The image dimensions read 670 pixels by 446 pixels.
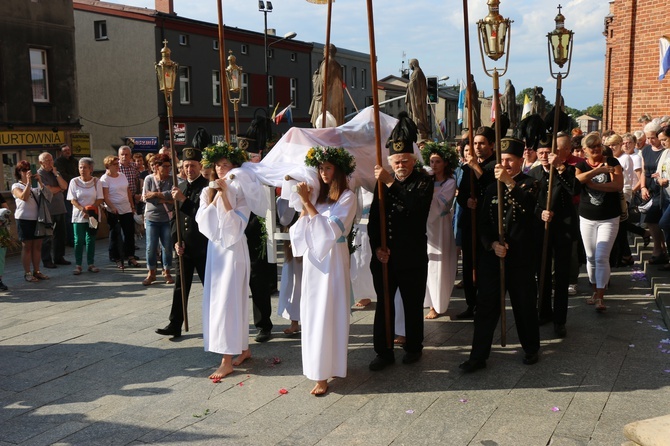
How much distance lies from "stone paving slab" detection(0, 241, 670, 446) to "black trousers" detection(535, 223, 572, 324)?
0.26 metres

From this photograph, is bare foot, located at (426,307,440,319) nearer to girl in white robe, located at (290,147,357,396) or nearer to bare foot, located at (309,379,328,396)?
girl in white robe, located at (290,147,357,396)

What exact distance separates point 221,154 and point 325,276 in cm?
167

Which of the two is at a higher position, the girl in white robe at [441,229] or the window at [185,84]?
the window at [185,84]

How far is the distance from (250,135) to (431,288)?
3255mm

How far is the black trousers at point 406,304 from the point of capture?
20.8 ft

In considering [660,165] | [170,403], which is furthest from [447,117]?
[170,403]

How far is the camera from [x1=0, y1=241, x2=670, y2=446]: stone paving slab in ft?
16.5

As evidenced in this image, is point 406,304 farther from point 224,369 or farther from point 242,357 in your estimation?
point 224,369

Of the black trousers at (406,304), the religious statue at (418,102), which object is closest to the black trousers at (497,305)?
the black trousers at (406,304)

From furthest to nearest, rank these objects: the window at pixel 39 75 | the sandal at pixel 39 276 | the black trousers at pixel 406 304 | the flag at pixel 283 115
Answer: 1. the window at pixel 39 75
2. the flag at pixel 283 115
3. the sandal at pixel 39 276
4. the black trousers at pixel 406 304

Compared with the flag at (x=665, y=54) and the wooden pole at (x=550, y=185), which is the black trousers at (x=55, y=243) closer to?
the wooden pole at (x=550, y=185)

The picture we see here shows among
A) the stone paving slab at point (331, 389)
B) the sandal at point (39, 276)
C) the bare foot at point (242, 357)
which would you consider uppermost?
the sandal at point (39, 276)

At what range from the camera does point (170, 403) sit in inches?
223

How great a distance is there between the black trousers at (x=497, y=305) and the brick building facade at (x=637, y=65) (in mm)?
11445
